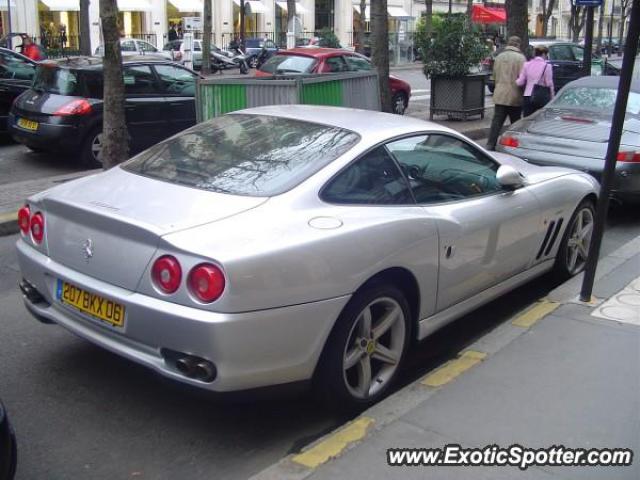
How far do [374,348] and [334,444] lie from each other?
0.72 meters

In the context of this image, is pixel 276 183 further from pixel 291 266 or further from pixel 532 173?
pixel 532 173

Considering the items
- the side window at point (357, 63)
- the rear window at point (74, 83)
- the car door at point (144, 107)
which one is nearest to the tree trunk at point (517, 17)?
the side window at point (357, 63)

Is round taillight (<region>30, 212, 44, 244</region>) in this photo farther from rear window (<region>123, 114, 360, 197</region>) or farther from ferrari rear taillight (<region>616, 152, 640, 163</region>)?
ferrari rear taillight (<region>616, 152, 640, 163</region>)

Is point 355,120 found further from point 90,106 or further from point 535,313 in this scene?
point 90,106

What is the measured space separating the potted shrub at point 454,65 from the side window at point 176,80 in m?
5.42

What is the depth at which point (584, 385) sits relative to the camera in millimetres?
3877

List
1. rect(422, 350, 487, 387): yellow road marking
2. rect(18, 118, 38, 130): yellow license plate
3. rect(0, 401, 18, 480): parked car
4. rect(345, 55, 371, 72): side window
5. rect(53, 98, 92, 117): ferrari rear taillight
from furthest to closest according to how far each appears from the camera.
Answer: rect(345, 55, 371, 72): side window < rect(18, 118, 38, 130): yellow license plate < rect(53, 98, 92, 117): ferrari rear taillight < rect(422, 350, 487, 387): yellow road marking < rect(0, 401, 18, 480): parked car

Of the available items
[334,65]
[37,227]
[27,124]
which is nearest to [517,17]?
[334,65]

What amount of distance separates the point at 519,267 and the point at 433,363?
94 cm

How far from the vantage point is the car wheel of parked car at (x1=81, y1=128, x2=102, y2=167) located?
35.3ft

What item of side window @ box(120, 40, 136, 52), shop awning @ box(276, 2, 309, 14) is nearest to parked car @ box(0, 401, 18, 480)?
side window @ box(120, 40, 136, 52)

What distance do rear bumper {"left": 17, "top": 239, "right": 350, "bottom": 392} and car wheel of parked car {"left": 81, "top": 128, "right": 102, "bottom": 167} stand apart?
753 centimetres

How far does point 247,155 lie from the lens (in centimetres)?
416

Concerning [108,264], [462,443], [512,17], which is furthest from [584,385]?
[512,17]
